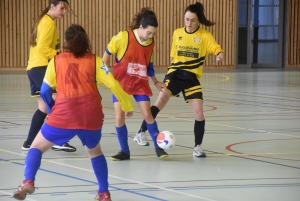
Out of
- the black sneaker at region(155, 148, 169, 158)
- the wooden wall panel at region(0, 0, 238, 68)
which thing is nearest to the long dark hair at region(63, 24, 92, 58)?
the black sneaker at region(155, 148, 169, 158)

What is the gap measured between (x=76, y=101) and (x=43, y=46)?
7.45 ft

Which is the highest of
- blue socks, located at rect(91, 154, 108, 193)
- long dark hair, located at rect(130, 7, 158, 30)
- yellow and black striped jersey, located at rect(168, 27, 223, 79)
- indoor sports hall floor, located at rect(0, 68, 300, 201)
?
long dark hair, located at rect(130, 7, 158, 30)

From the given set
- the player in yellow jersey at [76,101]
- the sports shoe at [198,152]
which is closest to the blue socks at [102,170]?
the player in yellow jersey at [76,101]

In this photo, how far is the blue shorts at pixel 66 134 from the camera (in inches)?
183

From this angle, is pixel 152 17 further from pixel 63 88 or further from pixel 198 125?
pixel 63 88

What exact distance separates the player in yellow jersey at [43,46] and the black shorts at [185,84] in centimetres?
117

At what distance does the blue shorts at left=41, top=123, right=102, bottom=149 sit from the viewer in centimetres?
464

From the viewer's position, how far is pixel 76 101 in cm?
465

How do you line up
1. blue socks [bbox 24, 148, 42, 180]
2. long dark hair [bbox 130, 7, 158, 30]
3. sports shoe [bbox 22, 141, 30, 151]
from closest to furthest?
1. blue socks [bbox 24, 148, 42, 180]
2. long dark hair [bbox 130, 7, 158, 30]
3. sports shoe [bbox 22, 141, 30, 151]

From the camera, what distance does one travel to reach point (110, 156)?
675 centimetres

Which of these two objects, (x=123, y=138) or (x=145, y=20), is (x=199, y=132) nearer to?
(x=123, y=138)

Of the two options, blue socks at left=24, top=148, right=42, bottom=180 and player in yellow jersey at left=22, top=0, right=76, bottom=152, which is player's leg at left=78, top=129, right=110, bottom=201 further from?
player in yellow jersey at left=22, top=0, right=76, bottom=152

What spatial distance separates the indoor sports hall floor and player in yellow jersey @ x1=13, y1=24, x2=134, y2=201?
409 mm

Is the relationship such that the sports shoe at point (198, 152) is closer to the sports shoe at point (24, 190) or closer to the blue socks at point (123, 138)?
the blue socks at point (123, 138)
